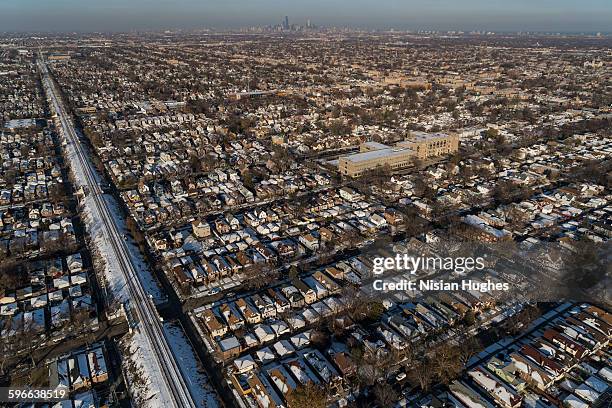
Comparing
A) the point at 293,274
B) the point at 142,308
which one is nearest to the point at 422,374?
the point at 293,274

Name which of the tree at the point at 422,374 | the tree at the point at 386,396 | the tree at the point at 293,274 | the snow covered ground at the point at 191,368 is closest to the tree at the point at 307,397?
the tree at the point at 386,396

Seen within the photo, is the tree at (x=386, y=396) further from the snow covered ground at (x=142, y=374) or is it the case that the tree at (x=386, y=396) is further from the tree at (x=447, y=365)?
the snow covered ground at (x=142, y=374)

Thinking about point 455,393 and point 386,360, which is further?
point 386,360

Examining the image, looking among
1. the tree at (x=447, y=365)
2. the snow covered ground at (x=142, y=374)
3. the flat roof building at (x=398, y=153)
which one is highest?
the flat roof building at (x=398, y=153)

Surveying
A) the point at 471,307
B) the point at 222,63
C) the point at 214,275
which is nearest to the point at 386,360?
the point at 471,307

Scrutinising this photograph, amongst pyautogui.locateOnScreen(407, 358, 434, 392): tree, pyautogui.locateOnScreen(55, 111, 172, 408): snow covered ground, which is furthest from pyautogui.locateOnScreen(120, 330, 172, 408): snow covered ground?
pyautogui.locateOnScreen(407, 358, 434, 392): tree

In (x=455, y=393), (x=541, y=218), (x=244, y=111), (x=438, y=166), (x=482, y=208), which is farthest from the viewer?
(x=244, y=111)

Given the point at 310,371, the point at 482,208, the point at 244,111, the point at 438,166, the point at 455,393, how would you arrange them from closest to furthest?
the point at 455,393 → the point at 310,371 → the point at 482,208 → the point at 438,166 → the point at 244,111

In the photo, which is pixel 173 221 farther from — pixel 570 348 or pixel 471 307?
pixel 570 348
